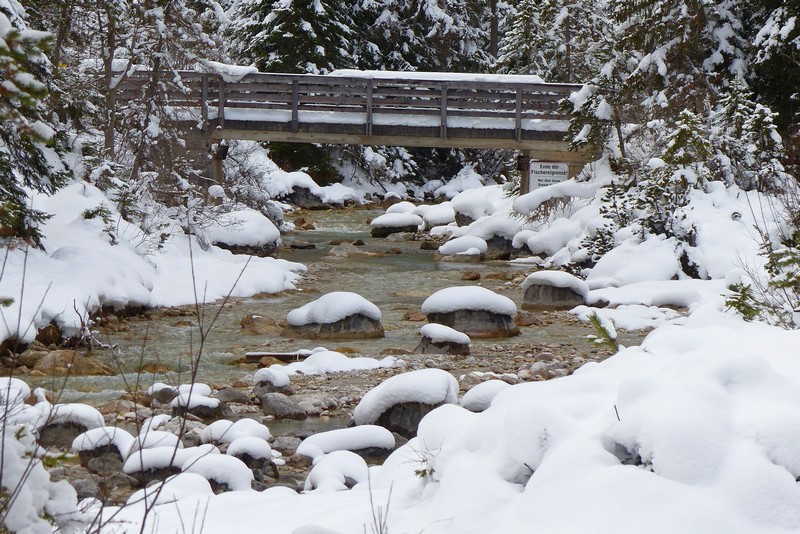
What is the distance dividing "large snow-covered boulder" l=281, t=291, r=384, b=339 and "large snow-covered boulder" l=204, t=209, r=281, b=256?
6.34 metres

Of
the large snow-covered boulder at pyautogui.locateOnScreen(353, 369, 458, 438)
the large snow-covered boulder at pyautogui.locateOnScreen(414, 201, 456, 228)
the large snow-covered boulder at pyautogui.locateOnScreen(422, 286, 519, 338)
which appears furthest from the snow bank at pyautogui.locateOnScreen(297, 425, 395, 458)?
the large snow-covered boulder at pyautogui.locateOnScreen(414, 201, 456, 228)

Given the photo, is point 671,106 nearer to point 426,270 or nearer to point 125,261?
point 426,270

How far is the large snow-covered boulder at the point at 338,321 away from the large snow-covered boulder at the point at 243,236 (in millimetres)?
6342

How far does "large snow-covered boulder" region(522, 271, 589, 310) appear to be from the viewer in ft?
45.3

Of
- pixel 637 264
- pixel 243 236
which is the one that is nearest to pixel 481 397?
pixel 637 264

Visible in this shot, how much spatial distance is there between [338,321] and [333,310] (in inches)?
5.7

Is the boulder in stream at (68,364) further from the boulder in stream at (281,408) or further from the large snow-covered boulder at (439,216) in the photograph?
the large snow-covered boulder at (439,216)

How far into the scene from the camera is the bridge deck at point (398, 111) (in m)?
20.9

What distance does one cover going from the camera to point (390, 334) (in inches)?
460

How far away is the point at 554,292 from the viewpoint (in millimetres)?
13867

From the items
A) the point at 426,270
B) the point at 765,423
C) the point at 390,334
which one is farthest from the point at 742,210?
the point at 765,423

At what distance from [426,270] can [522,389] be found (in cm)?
1277

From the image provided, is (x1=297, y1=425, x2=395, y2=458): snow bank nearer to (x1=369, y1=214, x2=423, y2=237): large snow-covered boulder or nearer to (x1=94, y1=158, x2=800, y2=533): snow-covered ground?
(x1=94, y1=158, x2=800, y2=533): snow-covered ground

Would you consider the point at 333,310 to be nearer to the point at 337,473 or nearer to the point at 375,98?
the point at 337,473
